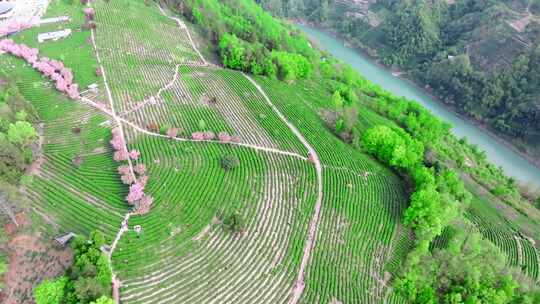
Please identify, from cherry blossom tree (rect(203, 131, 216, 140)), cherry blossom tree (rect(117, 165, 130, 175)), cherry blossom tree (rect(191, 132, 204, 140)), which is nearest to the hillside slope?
cherry blossom tree (rect(203, 131, 216, 140))

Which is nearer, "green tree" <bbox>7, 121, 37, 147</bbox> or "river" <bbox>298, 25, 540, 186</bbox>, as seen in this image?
"green tree" <bbox>7, 121, 37, 147</bbox>

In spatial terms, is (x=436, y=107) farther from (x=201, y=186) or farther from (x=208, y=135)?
(x=201, y=186)

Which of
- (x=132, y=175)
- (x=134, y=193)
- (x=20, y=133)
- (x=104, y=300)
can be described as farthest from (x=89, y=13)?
(x=104, y=300)

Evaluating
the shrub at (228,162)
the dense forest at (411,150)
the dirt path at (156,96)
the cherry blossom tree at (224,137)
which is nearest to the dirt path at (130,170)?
the dirt path at (156,96)

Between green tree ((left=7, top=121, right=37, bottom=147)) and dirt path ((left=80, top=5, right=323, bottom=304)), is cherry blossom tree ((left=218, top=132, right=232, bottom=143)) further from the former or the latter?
green tree ((left=7, top=121, right=37, bottom=147))

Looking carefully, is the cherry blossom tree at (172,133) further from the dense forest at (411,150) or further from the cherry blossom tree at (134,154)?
the dense forest at (411,150)

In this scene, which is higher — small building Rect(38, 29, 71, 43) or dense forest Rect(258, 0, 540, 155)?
dense forest Rect(258, 0, 540, 155)
